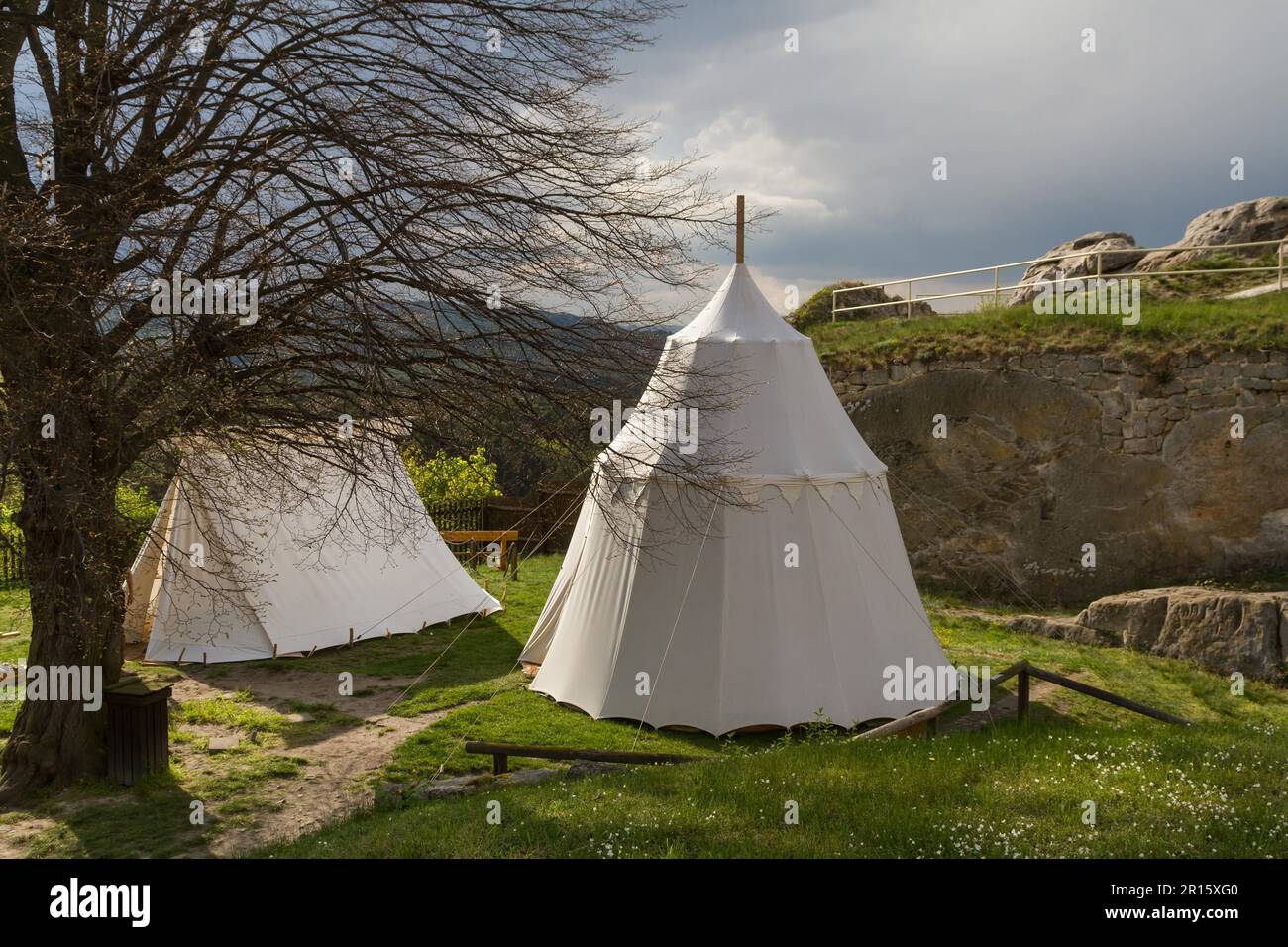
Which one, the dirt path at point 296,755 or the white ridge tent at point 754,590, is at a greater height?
the white ridge tent at point 754,590

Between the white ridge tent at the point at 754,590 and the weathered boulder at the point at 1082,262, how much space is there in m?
10.3

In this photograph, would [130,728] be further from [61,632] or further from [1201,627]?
[1201,627]

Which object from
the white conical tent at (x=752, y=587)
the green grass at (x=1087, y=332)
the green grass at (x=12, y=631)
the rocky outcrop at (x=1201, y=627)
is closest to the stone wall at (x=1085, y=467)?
the green grass at (x=1087, y=332)

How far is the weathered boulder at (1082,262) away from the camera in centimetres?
1941

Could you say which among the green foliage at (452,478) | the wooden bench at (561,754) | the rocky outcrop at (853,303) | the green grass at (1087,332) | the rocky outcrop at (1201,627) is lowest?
the wooden bench at (561,754)

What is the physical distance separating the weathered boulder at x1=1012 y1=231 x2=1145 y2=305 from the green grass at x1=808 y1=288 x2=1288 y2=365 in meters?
2.45

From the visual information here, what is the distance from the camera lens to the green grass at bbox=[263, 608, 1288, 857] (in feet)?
15.9

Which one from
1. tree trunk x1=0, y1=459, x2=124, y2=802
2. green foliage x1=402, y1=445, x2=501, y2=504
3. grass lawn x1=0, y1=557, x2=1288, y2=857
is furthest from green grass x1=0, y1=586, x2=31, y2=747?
green foliage x1=402, y1=445, x2=501, y2=504

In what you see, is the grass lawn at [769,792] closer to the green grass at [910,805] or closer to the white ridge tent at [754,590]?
the green grass at [910,805]

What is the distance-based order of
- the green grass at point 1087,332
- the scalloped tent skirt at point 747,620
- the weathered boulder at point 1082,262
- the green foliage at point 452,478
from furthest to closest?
1. the green foliage at point 452,478
2. the weathered boulder at point 1082,262
3. the green grass at point 1087,332
4. the scalloped tent skirt at point 747,620

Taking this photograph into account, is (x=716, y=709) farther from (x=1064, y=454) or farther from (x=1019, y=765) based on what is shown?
(x=1064, y=454)

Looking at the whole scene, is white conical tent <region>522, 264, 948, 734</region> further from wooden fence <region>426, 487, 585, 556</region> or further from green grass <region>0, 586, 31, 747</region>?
wooden fence <region>426, 487, 585, 556</region>

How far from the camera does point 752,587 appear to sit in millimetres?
8898

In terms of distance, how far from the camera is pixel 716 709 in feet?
28.3
